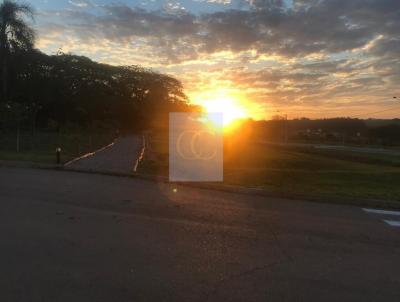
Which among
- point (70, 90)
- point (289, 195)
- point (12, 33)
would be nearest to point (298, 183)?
point (289, 195)

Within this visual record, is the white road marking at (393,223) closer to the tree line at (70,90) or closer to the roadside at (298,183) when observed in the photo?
the roadside at (298,183)

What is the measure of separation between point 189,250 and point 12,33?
4516 centimetres

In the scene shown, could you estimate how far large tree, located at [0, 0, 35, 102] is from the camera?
44781 millimetres

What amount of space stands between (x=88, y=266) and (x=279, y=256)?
2407mm

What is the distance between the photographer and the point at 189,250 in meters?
6.50

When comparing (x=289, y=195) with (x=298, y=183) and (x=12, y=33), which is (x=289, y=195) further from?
(x=12, y=33)

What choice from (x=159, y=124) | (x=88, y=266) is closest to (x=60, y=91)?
(x=159, y=124)

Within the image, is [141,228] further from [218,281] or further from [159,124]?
[159,124]

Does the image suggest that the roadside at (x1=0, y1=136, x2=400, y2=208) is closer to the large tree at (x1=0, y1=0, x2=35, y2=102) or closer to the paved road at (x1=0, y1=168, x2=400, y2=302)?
the paved road at (x1=0, y1=168, x2=400, y2=302)

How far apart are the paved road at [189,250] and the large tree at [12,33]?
3883 cm

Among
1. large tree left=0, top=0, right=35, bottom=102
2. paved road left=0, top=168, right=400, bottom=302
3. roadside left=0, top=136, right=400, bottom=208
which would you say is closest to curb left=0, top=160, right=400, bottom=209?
roadside left=0, top=136, right=400, bottom=208

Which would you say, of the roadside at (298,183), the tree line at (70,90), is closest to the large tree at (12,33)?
the tree line at (70,90)

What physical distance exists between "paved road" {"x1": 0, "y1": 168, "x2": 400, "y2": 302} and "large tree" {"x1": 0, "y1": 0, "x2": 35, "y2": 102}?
38833mm

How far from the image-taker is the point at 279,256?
20.8 feet
